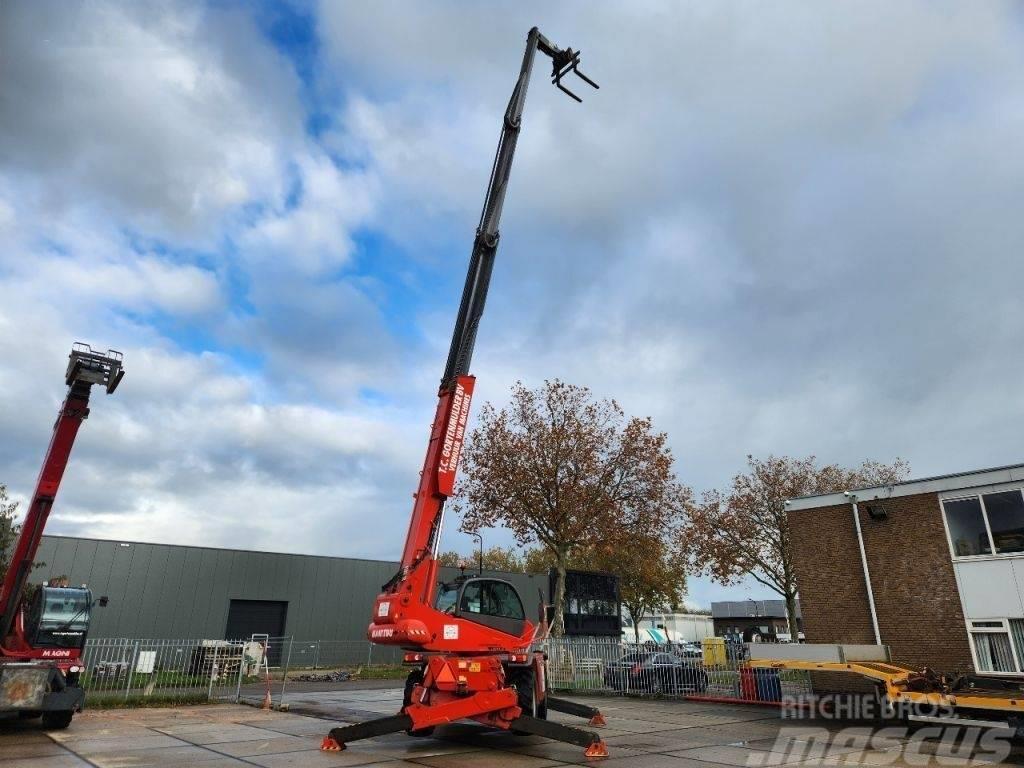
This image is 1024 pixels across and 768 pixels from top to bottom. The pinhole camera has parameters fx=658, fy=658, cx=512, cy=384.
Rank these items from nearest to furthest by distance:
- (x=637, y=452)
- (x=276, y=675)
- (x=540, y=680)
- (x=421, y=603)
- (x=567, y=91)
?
(x=421, y=603) < (x=540, y=680) < (x=567, y=91) < (x=276, y=675) < (x=637, y=452)

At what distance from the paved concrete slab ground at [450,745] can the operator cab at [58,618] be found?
1.49 metres

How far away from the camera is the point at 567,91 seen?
525 inches

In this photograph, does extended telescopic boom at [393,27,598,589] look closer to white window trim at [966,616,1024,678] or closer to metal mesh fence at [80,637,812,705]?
metal mesh fence at [80,637,812,705]

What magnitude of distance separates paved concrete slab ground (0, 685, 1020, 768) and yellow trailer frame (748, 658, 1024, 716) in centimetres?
64

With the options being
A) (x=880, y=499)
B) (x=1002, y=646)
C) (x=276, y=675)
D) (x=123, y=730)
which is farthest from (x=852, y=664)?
(x=276, y=675)

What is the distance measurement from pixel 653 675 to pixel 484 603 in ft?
35.4

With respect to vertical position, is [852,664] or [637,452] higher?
[637,452]

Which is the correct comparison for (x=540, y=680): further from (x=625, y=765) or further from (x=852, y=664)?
(x=852, y=664)

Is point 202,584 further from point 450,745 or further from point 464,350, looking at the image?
point 464,350

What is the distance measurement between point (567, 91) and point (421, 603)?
10167 mm

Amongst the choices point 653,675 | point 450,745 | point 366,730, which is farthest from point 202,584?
point 366,730

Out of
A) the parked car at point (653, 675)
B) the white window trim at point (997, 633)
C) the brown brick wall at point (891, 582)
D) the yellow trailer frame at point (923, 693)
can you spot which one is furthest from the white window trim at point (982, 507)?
the parked car at point (653, 675)

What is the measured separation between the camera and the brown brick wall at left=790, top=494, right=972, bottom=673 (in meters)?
15.1

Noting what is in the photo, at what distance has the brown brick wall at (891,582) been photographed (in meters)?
15.1
